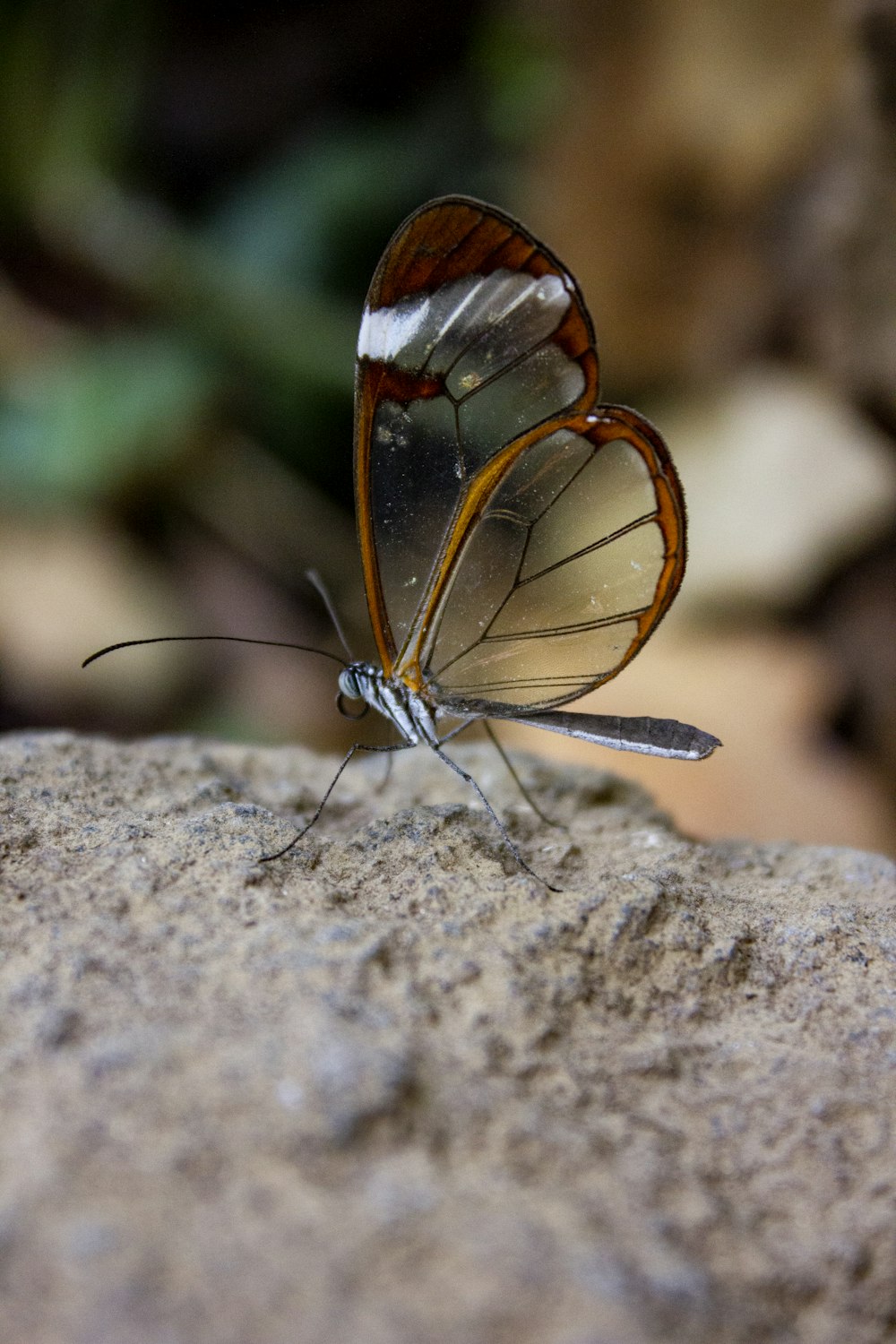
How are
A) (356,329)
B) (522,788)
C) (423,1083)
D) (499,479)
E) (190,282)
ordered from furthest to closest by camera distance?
(190,282) → (356,329) → (522,788) → (499,479) → (423,1083)

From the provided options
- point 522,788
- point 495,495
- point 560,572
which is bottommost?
point 522,788

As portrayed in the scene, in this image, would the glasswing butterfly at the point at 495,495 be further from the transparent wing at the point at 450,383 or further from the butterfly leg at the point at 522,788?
the butterfly leg at the point at 522,788

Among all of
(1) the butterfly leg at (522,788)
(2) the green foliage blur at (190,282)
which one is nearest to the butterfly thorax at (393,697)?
(1) the butterfly leg at (522,788)

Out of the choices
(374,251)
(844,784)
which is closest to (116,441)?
(374,251)

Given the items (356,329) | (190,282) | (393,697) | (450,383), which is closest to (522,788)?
(393,697)

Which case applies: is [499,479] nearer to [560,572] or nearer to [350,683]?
[560,572]

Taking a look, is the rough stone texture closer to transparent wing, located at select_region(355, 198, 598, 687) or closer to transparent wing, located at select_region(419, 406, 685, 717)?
transparent wing, located at select_region(419, 406, 685, 717)

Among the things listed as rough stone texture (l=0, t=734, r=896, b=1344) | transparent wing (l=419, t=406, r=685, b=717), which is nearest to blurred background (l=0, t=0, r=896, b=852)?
transparent wing (l=419, t=406, r=685, b=717)

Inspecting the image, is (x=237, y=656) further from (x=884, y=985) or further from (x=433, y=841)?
(x=884, y=985)
